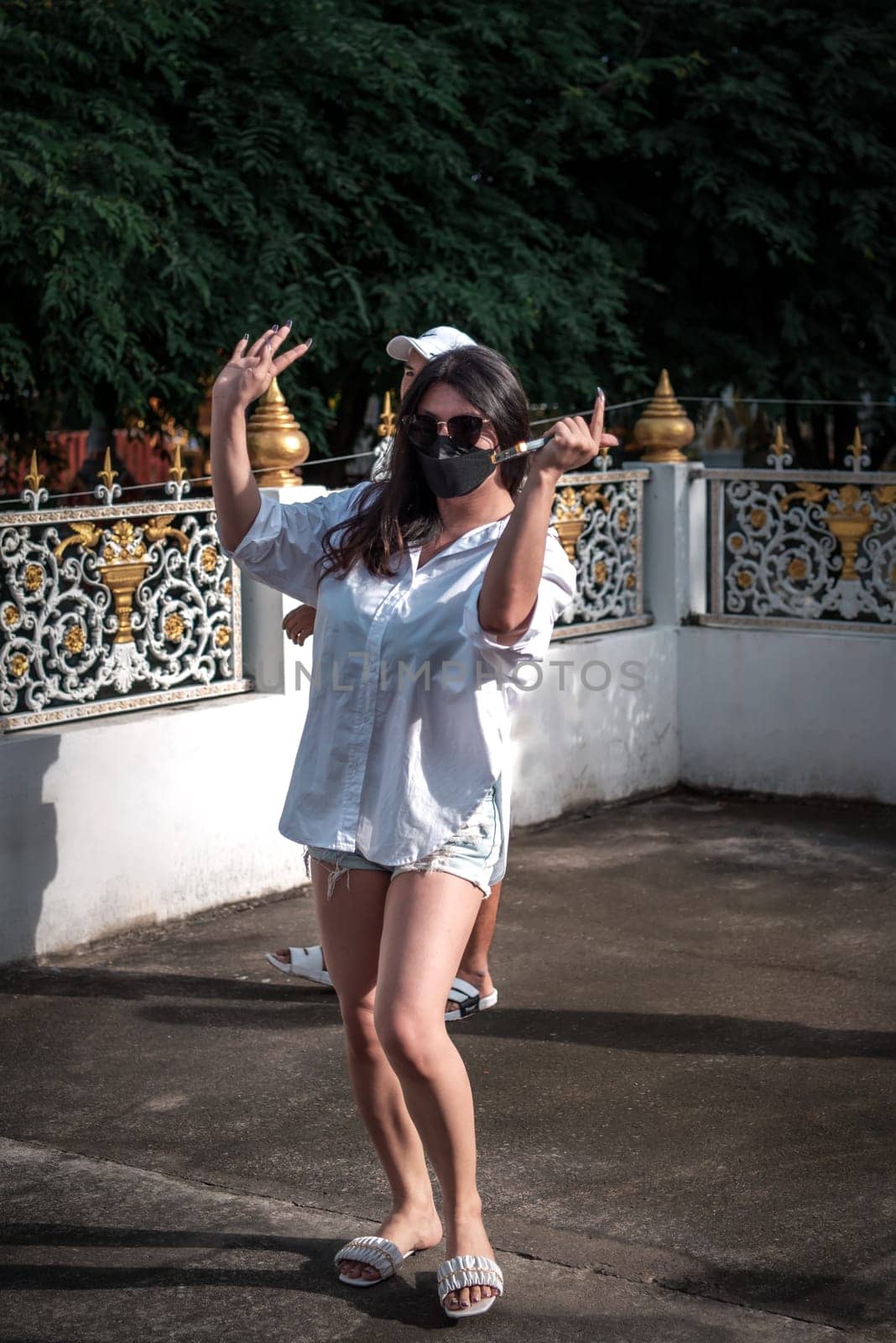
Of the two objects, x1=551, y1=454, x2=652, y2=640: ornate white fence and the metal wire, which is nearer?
the metal wire

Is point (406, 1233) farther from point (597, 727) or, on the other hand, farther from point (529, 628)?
point (597, 727)

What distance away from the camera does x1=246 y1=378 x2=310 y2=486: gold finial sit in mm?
6922

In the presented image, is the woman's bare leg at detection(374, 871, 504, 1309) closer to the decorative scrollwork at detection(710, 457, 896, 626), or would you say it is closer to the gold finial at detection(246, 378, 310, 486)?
the gold finial at detection(246, 378, 310, 486)

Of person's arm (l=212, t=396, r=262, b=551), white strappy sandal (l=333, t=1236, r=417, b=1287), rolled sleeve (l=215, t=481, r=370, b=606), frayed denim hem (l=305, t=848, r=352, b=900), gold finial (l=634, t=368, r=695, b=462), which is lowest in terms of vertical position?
white strappy sandal (l=333, t=1236, r=417, b=1287)

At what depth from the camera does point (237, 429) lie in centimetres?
364

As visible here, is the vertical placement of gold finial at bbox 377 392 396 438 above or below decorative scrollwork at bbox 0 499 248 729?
above

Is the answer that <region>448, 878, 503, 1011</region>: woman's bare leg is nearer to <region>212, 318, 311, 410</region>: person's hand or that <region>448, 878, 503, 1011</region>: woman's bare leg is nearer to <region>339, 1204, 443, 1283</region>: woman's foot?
<region>339, 1204, 443, 1283</region>: woman's foot

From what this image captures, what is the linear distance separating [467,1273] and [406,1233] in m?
0.28

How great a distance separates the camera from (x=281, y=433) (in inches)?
273

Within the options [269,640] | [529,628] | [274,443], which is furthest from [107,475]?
[529,628]

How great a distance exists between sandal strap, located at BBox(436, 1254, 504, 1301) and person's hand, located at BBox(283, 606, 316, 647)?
5.20 ft

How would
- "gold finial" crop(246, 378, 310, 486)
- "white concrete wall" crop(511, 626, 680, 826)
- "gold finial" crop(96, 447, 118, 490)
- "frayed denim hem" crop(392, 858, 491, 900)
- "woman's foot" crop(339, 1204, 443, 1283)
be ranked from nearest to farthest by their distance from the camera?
"frayed denim hem" crop(392, 858, 491, 900) < "woman's foot" crop(339, 1204, 443, 1283) < "gold finial" crop(96, 447, 118, 490) < "gold finial" crop(246, 378, 310, 486) < "white concrete wall" crop(511, 626, 680, 826)

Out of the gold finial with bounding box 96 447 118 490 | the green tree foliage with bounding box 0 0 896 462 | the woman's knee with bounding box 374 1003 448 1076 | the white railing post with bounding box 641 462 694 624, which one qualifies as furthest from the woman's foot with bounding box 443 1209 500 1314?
the green tree foliage with bounding box 0 0 896 462

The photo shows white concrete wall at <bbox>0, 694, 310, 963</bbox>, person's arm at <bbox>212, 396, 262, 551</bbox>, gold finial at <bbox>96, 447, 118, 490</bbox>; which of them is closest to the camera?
person's arm at <bbox>212, 396, 262, 551</bbox>
